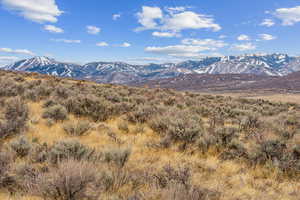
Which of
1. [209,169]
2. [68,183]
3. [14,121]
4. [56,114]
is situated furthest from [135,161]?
[56,114]

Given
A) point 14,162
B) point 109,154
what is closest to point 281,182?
point 109,154

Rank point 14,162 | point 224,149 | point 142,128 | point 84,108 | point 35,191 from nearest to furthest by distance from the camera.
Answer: point 35,191 < point 14,162 < point 224,149 < point 142,128 < point 84,108

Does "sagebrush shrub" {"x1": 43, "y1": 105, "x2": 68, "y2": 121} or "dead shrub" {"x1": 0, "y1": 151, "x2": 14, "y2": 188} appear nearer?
"dead shrub" {"x1": 0, "y1": 151, "x2": 14, "y2": 188}

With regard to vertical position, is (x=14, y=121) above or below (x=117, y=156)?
above

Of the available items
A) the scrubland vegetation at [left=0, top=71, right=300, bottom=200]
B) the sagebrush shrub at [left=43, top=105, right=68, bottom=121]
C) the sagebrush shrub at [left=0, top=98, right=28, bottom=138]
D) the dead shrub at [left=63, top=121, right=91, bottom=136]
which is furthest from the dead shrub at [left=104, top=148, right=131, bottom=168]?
the sagebrush shrub at [left=43, top=105, right=68, bottom=121]

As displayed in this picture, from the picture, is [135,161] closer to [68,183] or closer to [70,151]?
[70,151]

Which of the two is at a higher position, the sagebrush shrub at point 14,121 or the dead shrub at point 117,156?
the sagebrush shrub at point 14,121

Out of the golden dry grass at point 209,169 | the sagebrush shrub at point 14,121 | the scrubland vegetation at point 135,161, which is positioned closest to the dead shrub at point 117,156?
the scrubland vegetation at point 135,161

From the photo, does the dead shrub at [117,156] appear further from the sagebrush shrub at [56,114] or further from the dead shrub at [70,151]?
the sagebrush shrub at [56,114]

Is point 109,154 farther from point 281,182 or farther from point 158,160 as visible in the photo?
point 281,182

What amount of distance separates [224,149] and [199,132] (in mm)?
867

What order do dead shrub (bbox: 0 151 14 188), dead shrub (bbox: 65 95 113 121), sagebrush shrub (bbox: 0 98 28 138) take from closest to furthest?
1. dead shrub (bbox: 0 151 14 188)
2. sagebrush shrub (bbox: 0 98 28 138)
3. dead shrub (bbox: 65 95 113 121)

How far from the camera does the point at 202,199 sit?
331 centimetres

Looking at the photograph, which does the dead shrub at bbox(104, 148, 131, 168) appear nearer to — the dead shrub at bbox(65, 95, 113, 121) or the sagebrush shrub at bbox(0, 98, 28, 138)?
the sagebrush shrub at bbox(0, 98, 28, 138)
